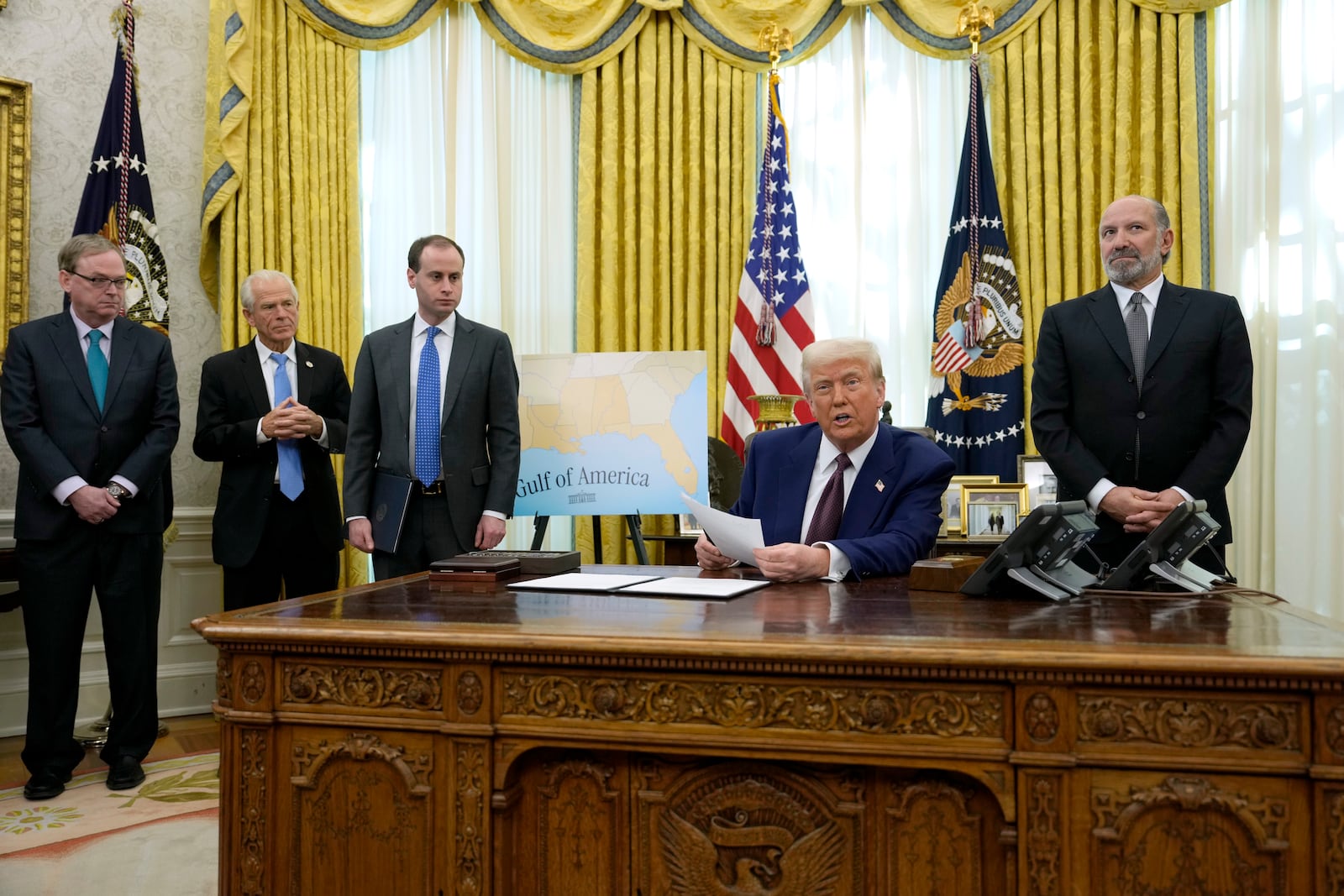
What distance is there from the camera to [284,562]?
4055 millimetres

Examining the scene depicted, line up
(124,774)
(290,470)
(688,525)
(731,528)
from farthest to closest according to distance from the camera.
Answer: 1. (688,525)
2. (290,470)
3. (124,774)
4. (731,528)

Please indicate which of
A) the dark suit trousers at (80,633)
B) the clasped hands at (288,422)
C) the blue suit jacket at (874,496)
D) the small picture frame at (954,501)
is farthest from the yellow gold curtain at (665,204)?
the blue suit jacket at (874,496)

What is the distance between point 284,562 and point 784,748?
2.99 m

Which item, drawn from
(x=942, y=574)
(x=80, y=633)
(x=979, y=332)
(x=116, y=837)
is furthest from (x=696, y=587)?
(x=979, y=332)

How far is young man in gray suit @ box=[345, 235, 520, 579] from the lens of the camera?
3.34 meters

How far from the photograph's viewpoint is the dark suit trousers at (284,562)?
13.0 ft

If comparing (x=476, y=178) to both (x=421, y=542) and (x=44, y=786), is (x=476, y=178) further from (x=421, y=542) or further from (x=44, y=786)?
(x=44, y=786)

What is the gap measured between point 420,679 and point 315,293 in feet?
11.9

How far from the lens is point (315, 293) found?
4961mm

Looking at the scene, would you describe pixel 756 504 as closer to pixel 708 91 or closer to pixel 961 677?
pixel 961 677

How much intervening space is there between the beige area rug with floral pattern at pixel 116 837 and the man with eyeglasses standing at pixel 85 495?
0.37ft

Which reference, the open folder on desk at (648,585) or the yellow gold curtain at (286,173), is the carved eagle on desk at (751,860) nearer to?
the open folder on desk at (648,585)

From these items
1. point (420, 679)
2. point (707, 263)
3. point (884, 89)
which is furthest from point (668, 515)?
point (420, 679)

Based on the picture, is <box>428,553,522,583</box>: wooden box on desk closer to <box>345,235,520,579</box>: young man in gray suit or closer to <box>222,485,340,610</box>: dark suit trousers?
<box>345,235,520,579</box>: young man in gray suit
